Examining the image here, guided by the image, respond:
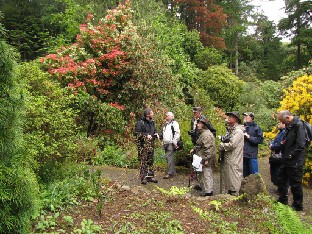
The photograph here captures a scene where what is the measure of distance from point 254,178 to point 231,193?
68 cm

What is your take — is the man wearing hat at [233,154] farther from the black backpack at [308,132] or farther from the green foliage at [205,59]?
the green foliage at [205,59]

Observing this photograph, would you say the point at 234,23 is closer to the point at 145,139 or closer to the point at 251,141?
the point at 251,141

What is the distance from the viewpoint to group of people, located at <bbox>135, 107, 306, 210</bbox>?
6266mm

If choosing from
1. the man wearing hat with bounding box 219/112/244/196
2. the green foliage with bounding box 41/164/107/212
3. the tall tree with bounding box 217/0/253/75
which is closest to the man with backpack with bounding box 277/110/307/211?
the man wearing hat with bounding box 219/112/244/196

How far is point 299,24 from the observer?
27172mm

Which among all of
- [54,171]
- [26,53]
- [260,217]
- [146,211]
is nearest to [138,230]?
[146,211]

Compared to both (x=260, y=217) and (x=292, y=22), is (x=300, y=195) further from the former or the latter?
(x=292, y=22)

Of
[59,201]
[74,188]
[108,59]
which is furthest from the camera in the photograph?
[108,59]

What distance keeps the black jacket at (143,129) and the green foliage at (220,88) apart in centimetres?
1210

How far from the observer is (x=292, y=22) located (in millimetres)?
27344

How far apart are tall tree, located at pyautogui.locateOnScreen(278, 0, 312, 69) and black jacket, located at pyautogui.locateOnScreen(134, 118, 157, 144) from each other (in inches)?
861

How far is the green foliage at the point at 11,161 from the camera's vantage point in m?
3.63

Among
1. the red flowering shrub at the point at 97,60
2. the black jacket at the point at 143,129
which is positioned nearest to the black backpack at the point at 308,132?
the black jacket at the point at 143,129


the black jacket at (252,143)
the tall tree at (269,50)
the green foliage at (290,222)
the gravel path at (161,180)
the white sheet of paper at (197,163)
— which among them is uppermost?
the tall tree at (269,50)
